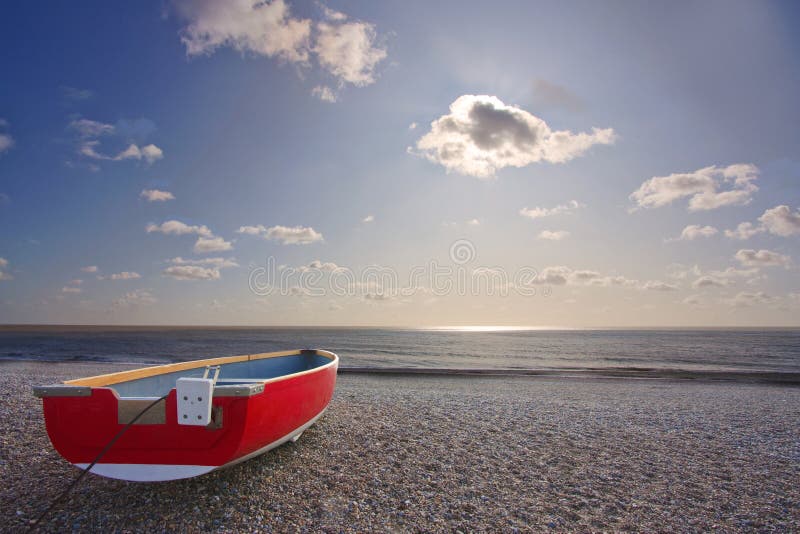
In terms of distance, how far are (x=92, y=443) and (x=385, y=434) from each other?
4870mm

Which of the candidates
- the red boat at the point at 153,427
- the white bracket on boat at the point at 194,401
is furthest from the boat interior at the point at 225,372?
the white bracket on boat at the point at 194,401

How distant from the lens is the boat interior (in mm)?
6453

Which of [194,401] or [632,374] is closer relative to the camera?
[194,401]

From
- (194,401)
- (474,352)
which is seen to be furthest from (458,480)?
(474,352)

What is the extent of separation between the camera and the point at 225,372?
370 inches

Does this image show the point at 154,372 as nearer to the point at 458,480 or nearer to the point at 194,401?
the point at 194,401

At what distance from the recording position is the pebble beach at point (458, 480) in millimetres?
4895

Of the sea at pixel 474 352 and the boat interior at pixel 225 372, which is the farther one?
the sea at pixel 474 352

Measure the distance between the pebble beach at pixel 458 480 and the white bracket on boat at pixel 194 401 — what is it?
1226 millimetres

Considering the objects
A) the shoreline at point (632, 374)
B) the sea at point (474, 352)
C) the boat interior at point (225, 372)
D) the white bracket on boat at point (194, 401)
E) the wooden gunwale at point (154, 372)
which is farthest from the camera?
the sea at point (474, 352)

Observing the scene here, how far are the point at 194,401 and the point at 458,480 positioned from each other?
3800mm

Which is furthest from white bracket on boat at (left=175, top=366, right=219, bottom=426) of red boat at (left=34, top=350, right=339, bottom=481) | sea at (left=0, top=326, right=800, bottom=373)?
sea at (left=0, top=326, right=800, bottom=373)

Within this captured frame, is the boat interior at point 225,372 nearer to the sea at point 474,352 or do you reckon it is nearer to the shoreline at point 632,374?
the shoreline at point 632,374

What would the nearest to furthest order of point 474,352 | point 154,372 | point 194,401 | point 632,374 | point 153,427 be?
point 194,401
point 153,427
point 154,372
point 632,374
point 474,352
